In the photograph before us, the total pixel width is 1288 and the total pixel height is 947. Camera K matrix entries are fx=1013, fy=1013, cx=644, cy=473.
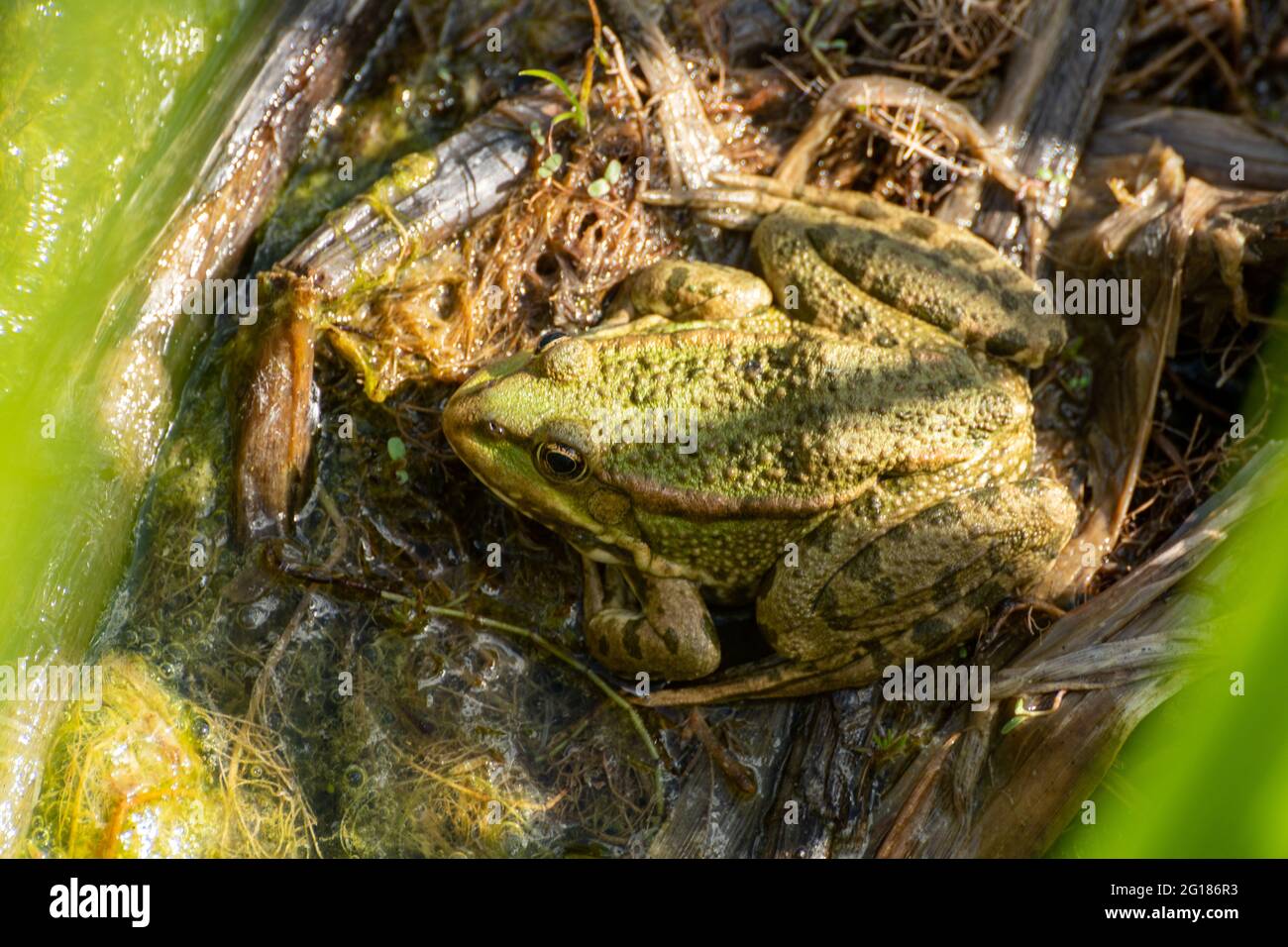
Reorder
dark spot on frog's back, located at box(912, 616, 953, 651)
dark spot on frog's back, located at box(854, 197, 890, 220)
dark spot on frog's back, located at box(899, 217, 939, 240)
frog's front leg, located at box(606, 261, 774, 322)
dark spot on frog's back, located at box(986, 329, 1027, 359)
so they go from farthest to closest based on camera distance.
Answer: dark spot on frog's back, located at box(854, 197, 890, 220), dark spot on frog's back, located at box(899, 217, 939, 240), frog's front leg, located at box(606, 261, 774, 322), dark spot on frog's back, located at box(986, 329, 1027, 359), dark spot on frog's back, located at box(912, 616, 953, 651)

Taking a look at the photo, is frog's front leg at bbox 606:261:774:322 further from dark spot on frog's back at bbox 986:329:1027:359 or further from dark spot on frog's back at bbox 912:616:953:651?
dark spot on frog's back at bbox 912:616:953:651

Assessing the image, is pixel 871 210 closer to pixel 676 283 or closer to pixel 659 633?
pixel 676 283

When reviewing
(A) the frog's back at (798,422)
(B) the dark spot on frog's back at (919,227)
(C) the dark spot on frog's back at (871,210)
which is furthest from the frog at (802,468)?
(C) the dark spot on frog's back at (871,210)

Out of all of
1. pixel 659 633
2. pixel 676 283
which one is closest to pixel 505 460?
pixel 659 633

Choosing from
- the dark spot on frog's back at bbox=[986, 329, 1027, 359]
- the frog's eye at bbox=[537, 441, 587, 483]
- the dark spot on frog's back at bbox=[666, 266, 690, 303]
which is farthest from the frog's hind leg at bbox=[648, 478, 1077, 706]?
the dark spot on frog's back at bbox=[666, 266, 690, 303]

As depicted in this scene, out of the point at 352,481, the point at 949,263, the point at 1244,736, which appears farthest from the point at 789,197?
the point at 1244,736

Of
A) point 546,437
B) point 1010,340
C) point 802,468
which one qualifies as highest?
point 1010,340
